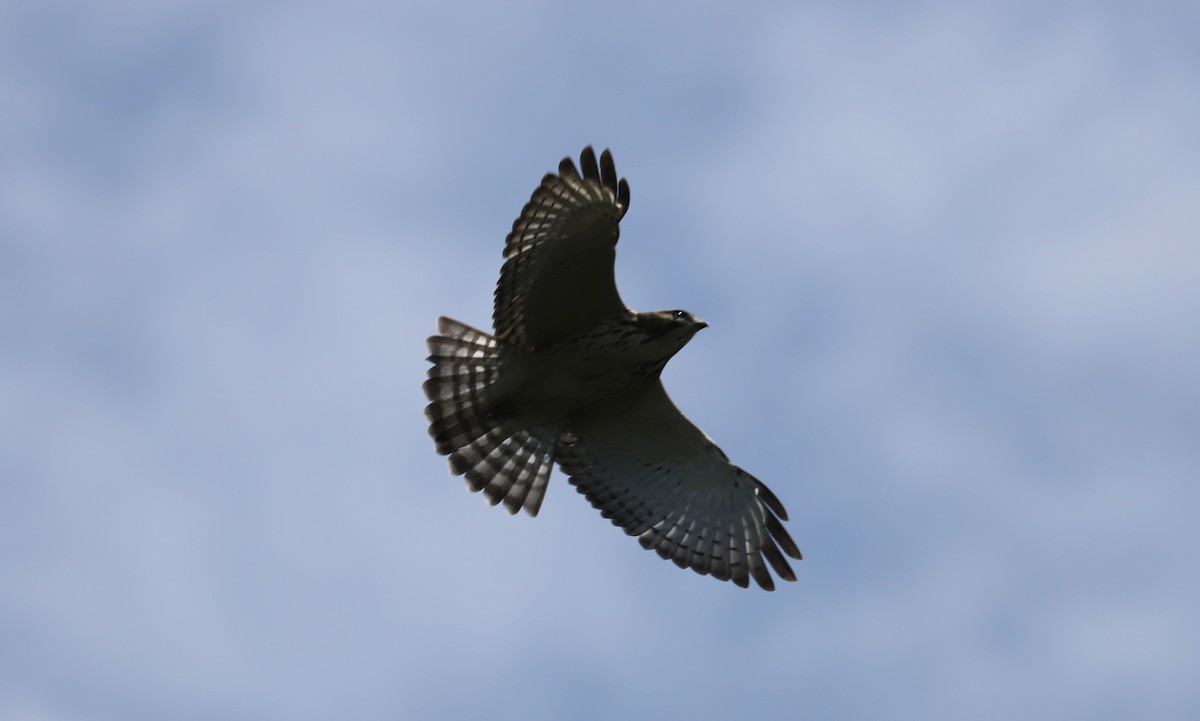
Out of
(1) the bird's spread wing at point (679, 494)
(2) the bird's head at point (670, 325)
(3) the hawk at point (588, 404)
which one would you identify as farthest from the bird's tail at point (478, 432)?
(2) the bird's head at point (670, 325)

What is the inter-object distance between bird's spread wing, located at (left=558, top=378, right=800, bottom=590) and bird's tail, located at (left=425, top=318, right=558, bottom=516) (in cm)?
36

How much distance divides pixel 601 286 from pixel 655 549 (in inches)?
109

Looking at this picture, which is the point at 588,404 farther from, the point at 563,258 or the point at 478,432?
the point at 563,258

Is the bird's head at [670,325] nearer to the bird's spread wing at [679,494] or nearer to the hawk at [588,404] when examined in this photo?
the hawk at [588,404]

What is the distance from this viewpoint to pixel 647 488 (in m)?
15.1

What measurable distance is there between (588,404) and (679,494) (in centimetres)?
132

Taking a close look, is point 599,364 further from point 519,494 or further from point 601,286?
point 519,494

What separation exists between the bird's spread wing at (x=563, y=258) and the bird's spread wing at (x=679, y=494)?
1.22 m

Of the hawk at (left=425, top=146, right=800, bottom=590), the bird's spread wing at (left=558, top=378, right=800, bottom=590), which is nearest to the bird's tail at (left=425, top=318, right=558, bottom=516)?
the hawk at (left=425, top=146, right=800, bottom=590)

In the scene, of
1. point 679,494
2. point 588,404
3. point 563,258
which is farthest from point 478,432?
point 563,258

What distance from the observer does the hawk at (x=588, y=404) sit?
526 inches

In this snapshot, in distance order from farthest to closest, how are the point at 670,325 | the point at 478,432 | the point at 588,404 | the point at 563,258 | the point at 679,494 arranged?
the point at 679,494 → the point at 478,432 → the point at 588,404 → the point at 670,325 → the point at 563,258

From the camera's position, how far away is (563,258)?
529 inches

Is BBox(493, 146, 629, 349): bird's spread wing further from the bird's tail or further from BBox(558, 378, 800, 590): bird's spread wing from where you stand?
BBox(558, 378, 800, 590): bird's spread wing
